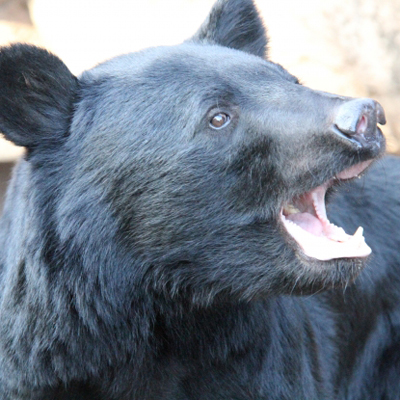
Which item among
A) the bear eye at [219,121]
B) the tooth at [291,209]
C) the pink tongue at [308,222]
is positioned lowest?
the pink tongue at [308,222]

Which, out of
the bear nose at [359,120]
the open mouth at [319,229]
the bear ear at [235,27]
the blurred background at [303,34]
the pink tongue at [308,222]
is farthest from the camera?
the blurred background at [303,34]

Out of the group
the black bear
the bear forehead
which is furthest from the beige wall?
the black bear

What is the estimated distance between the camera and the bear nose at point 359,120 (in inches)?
111

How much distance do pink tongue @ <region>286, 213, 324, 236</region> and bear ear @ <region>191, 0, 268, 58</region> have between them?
1048mm

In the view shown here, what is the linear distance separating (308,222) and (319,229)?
0.07 m

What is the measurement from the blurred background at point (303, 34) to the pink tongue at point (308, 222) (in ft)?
11.1

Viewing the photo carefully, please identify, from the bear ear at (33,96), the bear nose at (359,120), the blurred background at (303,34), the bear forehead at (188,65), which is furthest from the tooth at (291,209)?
the blurred background at (303,34)

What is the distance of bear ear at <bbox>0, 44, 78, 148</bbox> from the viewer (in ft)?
10.1

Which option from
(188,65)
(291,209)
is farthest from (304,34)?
(291,209)

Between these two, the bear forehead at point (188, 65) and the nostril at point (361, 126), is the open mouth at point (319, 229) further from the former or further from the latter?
the bear forehead at point (188, 65)

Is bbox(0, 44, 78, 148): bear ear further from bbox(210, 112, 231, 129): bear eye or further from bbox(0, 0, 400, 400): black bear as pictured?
bbox(210, 112, 231, 129): bear eye

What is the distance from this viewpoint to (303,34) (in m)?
6.57

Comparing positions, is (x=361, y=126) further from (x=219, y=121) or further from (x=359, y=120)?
(x=219, y=121)

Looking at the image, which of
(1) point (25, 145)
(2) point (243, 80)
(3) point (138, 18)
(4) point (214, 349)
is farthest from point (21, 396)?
(3) point (138, 18)
